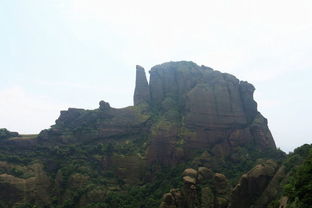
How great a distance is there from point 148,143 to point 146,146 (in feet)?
2.80

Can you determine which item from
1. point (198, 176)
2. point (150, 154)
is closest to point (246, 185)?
point (198, 176)

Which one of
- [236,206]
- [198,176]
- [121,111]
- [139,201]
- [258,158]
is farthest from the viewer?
[121,111]

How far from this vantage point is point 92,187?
6988 cm

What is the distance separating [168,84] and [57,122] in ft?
104

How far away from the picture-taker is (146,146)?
81.1 m

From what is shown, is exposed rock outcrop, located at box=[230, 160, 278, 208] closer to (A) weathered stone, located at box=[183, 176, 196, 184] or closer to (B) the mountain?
(A) weathered stone, located at box=[183, 176, 196, 184]

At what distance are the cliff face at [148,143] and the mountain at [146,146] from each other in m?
0.22

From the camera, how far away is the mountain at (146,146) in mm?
69312

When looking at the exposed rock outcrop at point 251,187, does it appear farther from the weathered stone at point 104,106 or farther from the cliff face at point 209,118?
the weathered stone at point 104,106

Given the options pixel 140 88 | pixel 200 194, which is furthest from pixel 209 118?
pixel 200 194

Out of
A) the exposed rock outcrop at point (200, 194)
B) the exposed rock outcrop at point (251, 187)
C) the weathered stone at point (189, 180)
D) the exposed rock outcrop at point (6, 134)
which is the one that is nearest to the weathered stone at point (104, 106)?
the exposed rock outcrop at point (6, 134)

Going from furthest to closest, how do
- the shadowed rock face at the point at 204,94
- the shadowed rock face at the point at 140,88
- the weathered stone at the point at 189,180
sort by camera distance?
the shadowed rock face at the point at 140,88 → the shadowed rock face at the point at 204,94 → the weathered stone at the point at 189,180

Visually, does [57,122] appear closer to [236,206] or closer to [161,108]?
[161,108]

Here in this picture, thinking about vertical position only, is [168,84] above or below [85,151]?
above
